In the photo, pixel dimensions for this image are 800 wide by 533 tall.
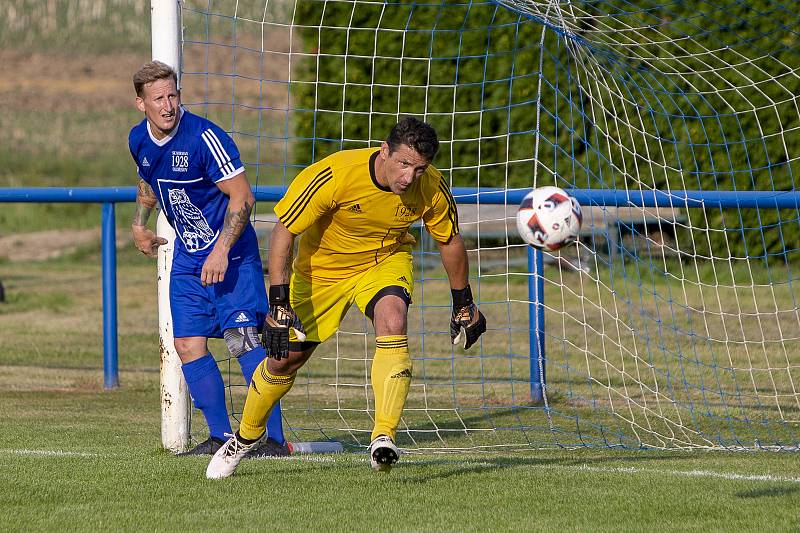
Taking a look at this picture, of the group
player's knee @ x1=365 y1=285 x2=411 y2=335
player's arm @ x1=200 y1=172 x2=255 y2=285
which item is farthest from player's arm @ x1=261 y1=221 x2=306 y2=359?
player's arm @ x1=200 y1=172 x2=255 y2=285

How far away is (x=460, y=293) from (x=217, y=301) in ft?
4.36

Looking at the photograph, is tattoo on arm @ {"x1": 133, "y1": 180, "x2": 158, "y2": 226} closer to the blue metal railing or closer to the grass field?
the grass field

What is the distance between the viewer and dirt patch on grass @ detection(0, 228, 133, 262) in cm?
2219

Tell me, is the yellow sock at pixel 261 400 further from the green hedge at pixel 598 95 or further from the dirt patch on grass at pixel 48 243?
the dirt patch on grass at pixel 48 243

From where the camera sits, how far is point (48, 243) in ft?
76.2

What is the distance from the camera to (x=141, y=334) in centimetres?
1419

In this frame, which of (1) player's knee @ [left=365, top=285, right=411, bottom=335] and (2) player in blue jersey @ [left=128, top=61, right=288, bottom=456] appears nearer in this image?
(1) player's knee @ [left=365, top=285, right=411, bottom=335]

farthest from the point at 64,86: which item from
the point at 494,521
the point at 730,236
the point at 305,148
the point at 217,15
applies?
the point at 494,521

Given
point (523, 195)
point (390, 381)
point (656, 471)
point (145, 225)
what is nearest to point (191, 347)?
point (145, 225)

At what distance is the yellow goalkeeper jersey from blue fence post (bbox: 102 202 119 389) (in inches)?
163

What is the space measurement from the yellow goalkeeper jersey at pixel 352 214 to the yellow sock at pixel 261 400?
0.53 metres

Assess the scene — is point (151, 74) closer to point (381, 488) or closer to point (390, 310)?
point (390, 310)

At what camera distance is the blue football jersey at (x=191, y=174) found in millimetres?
6887

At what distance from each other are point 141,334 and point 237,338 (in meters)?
7.38
